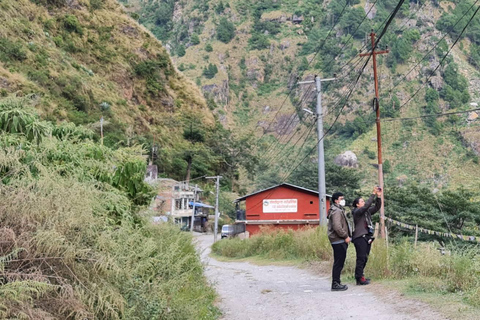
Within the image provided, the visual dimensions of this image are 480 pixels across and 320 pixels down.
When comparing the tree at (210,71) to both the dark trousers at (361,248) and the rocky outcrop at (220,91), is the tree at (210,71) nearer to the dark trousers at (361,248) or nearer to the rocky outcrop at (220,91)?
the rocky outcrop at (220,91)

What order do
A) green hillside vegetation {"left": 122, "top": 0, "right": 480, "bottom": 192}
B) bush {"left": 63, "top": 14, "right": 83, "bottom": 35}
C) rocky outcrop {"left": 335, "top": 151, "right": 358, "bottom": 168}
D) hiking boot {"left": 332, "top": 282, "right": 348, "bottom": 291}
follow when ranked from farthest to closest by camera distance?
rocky outcrop {"left": 335, "top": 151, "right": 358, "bottom": 168}, green hillside vegetation {"left": 122, "top": 0, "right": 480, "bottom": 192}, bush {"left": 63, "top": 14, "right": 83, "bottom": 35}, hiking boot {"left": 332, "top": 282, "right": 348, "bottom": 291}

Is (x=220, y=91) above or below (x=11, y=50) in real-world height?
above

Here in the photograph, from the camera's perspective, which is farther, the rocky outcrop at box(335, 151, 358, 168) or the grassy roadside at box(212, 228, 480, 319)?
the rocky outcrop at box(335, 151, 358, 168)

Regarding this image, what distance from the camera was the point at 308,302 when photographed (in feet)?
28.0

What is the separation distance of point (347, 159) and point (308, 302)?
370 feet

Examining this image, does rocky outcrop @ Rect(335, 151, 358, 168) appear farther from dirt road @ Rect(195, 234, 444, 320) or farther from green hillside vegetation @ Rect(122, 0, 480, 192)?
dirt road @ Rect(195, 234, 444, 320)

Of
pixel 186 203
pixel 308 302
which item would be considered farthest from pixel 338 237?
pixel 186 203

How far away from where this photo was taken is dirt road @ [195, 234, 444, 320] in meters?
7.18

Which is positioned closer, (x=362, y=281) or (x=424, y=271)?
(x=424, y=271)

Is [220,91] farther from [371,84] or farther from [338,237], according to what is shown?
[338,237]

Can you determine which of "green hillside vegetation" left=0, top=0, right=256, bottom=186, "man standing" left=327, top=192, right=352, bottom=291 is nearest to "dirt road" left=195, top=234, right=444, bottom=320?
"man standing" left=327, top=192, right=352, bottom=291

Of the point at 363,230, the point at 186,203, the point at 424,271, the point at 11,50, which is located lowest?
the point at 424,271

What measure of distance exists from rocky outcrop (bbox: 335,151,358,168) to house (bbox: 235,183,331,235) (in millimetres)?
77926

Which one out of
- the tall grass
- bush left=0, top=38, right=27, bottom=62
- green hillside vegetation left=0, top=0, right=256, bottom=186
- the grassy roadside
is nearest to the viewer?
the grassy roadside
